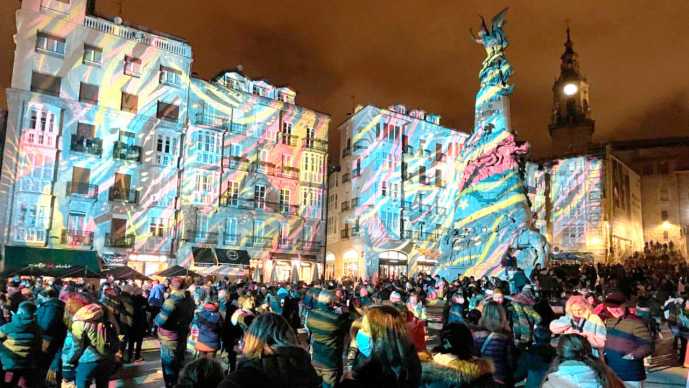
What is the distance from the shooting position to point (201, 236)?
39.3 meters

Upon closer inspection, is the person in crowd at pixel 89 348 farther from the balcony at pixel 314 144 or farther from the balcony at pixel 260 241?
the balcony at pixel 314 144

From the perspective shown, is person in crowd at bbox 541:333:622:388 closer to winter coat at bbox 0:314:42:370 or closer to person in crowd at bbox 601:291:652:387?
person in crowd at bbox 601:291:652:387

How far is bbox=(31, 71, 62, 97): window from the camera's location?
3441cm

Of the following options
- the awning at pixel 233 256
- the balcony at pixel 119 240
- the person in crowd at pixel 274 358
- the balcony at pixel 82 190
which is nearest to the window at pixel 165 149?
the balcony at pixel 82 190

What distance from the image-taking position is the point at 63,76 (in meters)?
35.3

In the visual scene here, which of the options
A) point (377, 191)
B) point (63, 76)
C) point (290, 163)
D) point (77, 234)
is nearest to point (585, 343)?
point (77, 234)

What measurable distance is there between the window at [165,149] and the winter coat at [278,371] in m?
36.8

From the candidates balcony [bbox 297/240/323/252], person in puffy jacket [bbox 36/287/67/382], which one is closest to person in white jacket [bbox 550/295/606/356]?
person in puffy jacket [bbox 36/287/67/382]

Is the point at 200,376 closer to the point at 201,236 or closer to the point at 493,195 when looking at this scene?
the point at 493,195

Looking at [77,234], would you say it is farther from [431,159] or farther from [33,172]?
[431,159]

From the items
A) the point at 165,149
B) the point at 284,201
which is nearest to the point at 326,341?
the point at 165,149

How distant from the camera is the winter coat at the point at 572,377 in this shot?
368cm

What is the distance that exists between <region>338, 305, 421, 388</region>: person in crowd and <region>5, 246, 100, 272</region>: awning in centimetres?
3056

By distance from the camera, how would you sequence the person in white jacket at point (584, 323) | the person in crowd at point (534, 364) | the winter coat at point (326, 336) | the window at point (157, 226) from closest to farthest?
the person in crowd at point (534, 364)
the winter coat at point (326, 336)
the person in white jacket at point (584, 323)
the window at point (157, 226)
